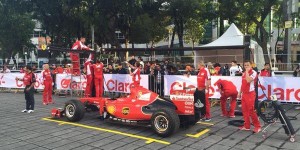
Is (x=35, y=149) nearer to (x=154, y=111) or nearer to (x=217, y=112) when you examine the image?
(x=154, y=111)

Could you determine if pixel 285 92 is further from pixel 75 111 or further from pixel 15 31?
pixel 15 31

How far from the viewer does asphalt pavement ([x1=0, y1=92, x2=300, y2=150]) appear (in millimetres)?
6852

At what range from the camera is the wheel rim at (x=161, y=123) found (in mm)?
7493

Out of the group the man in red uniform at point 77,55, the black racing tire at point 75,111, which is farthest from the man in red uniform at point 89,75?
the black racing tire at point 75,111

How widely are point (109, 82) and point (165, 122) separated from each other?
8153 mm

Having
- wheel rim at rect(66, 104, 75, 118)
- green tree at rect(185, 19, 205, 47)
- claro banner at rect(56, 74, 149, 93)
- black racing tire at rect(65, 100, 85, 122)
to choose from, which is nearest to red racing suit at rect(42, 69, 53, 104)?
claro banner at rect(56, 74, 149, 93)

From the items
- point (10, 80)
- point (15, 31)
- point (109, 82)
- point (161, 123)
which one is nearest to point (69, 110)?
point (161, 123)

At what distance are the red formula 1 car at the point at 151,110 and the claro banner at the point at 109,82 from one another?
5221mm

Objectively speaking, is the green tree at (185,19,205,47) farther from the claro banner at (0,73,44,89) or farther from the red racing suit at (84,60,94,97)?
the red racing suit at (84,60,94,97)

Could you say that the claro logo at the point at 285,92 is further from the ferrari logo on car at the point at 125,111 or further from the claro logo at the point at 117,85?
the claro logo at the point at 117,85

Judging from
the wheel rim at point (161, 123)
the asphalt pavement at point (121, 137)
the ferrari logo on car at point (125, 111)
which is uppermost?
the ferrari logo on car at point (125, 111)

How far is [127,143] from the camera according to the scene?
7.09 m

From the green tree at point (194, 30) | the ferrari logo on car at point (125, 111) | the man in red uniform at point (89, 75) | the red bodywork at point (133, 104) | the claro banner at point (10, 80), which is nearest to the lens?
the red bodywork at point (133, 104)

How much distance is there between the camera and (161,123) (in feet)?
25.0
